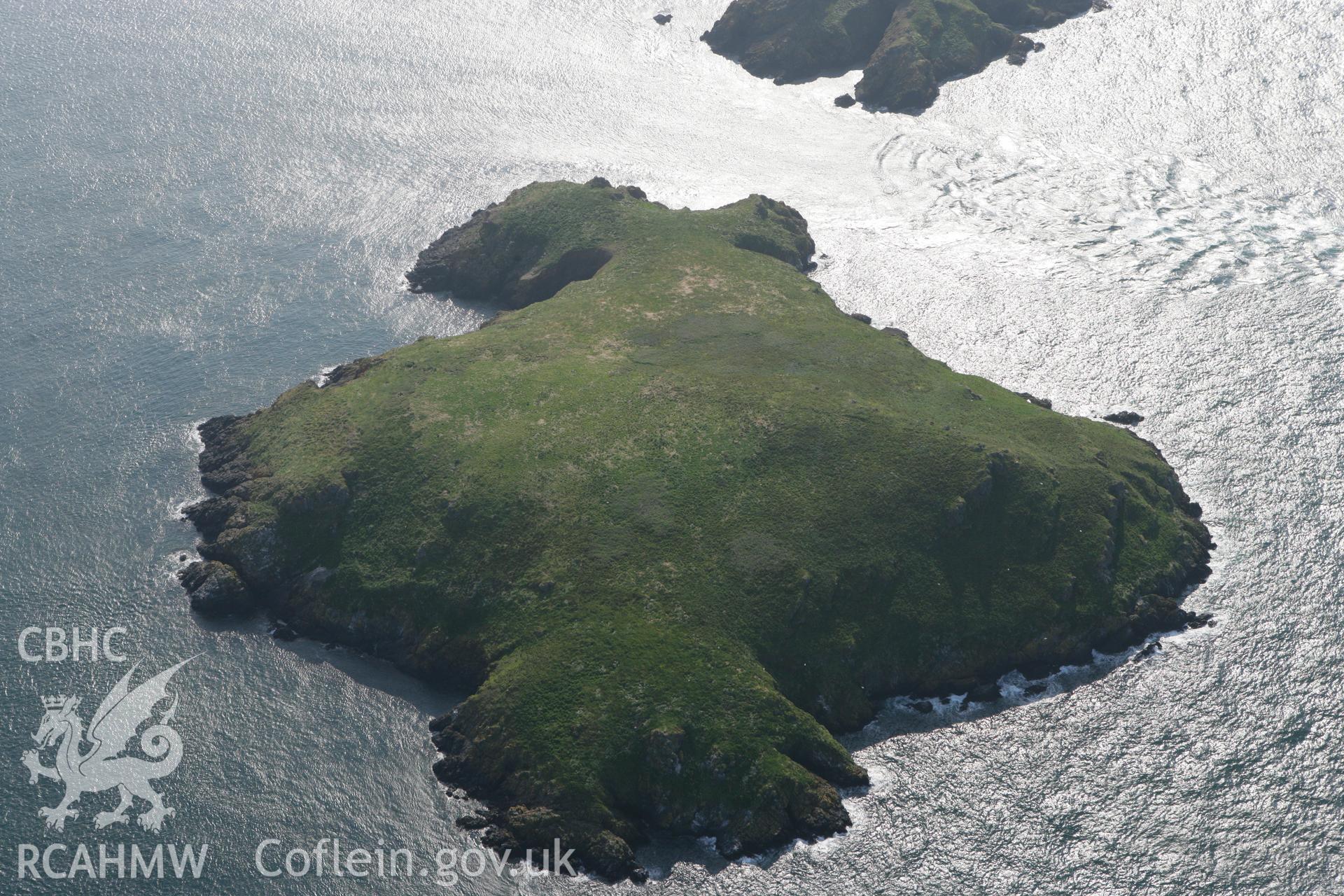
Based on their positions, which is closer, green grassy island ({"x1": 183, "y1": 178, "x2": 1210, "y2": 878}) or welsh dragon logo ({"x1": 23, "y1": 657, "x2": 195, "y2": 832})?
welsh dragon logo ({"x1": 23, "y1": 657, "x2": 195, "y2": 832})

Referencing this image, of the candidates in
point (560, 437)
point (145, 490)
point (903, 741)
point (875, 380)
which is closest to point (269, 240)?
point (145, 490)

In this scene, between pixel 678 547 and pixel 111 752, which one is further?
pixel 678 547

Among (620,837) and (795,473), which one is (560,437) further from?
(620,837)

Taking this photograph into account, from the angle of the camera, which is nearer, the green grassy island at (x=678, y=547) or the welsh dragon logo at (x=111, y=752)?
the welsh dragon logo at (x=111, y=752)

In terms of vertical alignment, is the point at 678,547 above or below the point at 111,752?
above
